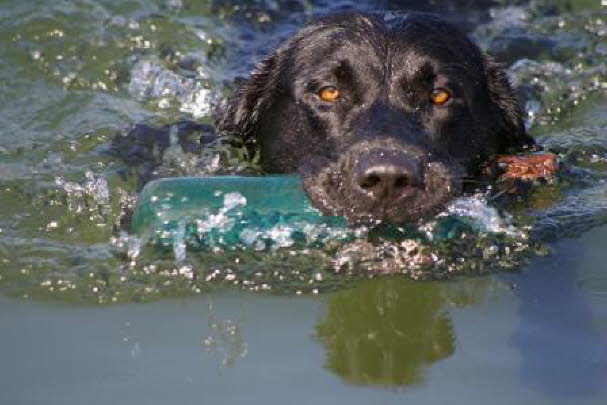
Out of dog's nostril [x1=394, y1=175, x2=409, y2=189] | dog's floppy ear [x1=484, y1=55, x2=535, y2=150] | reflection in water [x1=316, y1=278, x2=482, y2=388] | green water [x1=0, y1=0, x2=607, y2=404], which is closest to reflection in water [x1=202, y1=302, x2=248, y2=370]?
green water [x1=0, y1=0, x2=607, y2=404]

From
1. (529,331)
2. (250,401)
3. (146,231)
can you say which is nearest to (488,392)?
(529,331)

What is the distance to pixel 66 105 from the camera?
6.48 meters

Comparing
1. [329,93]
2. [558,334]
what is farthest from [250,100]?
[558,334]

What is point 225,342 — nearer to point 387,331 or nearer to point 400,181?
point 387,331

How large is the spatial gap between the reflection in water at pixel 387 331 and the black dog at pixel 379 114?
0.30 metres

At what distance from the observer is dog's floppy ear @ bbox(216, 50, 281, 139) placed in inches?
229

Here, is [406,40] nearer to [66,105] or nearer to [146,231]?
[146,231]

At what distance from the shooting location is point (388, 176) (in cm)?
413

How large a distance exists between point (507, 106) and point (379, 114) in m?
1.29

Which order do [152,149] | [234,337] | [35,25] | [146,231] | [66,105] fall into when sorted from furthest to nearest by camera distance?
[35,25], [66,105], [152,149], [146,231], [234,337]

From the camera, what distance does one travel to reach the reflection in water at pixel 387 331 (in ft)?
11.9

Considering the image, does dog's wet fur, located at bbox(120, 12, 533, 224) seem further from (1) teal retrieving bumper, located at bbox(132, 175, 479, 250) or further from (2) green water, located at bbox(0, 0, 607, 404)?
(2) green water, located at bbox(0, 0, 607, 404)

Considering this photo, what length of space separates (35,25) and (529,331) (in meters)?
4.52

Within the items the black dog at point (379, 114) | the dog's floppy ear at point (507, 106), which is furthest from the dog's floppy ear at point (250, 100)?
the dog's floppy ear at point (507, 106)
